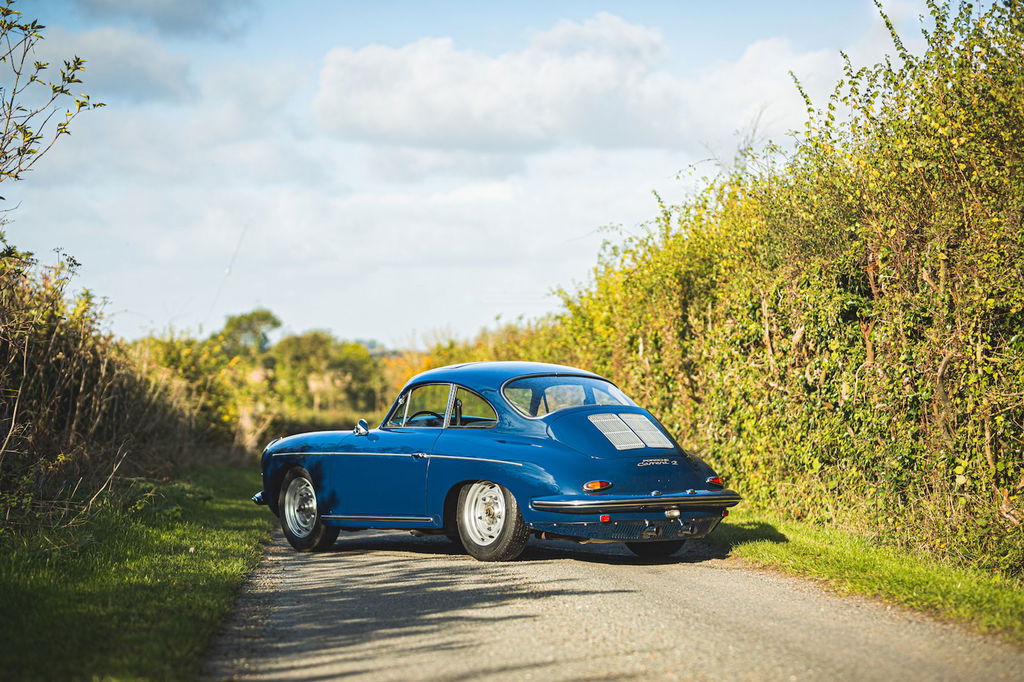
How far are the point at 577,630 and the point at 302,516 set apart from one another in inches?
214

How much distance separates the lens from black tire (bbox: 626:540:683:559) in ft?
33.2

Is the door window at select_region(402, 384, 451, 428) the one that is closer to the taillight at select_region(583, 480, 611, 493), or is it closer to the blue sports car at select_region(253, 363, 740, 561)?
the blue sports car at select_region(253, 363, 740, 561)

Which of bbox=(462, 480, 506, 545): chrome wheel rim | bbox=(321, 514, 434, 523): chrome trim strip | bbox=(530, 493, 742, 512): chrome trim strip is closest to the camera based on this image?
bbox=(530, 493, 742, 512): chrome trim strip

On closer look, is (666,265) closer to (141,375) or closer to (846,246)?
(846,246)

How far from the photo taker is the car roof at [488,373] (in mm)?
10016

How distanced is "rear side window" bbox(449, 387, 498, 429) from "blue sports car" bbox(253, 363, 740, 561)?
1cm

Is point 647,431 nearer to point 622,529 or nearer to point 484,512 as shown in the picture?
point 622,529

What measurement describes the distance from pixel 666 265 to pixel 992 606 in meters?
8.47

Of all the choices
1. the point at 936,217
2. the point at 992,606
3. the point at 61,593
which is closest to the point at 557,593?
the point at 992,606

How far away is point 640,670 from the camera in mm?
5504

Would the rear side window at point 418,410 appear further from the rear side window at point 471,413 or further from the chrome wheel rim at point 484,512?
the chrome wheel rim at point 484,512

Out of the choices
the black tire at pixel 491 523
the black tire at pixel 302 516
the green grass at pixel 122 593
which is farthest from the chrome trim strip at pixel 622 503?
the black tire at pixel 302 516

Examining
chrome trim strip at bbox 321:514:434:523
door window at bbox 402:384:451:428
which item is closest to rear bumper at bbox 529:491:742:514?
chrome trim strip at bbox 321:514:434:523

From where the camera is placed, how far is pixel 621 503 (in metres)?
8.75
